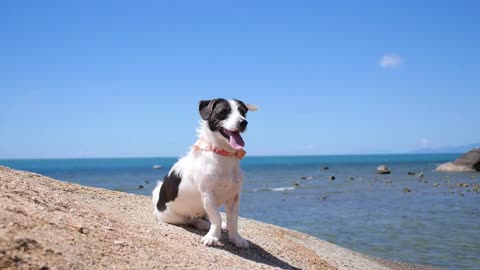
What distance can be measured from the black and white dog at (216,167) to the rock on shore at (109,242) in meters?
0.49

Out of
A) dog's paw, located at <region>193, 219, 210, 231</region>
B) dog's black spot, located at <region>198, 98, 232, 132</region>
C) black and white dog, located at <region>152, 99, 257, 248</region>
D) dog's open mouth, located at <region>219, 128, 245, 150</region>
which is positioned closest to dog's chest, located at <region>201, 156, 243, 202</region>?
black and white dog, located at <region>152, 99, 257, 248</region>

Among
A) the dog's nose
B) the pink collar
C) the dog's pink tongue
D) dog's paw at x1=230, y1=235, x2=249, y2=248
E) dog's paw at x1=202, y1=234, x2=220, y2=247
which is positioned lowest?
dog's paw at x1=230, y1=235, x2=249, y2=248

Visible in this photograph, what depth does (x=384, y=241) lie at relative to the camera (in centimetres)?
1623

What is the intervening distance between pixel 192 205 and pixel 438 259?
29.4ft

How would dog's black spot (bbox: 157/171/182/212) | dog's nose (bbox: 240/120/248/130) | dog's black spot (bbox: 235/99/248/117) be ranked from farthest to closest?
dog's black spot (bbox: 157/171/182/212)
dog's black spot (bbox: 235/99/248/117)
dog's nose (bbox: 240/120/248/130)

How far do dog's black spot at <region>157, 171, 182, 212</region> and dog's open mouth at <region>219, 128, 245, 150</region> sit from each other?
1.32m

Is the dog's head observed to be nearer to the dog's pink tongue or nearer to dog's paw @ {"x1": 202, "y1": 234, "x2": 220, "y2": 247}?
the dog's pink tongue

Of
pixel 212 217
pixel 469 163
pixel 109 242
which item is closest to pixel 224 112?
pixel 212 217

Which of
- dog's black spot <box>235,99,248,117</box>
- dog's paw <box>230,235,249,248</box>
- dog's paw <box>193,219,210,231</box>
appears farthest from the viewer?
dog's paw <box>193,219,210,231</box>

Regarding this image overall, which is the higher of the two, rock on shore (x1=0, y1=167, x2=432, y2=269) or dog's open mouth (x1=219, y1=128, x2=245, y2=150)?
dog's open mouth (x1=219, y1=128, x2=245, y2=150)

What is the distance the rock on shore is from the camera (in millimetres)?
4961

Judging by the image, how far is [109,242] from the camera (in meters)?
5.98

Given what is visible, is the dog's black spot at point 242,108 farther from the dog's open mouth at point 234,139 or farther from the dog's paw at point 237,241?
the dog's paw at point 237,241

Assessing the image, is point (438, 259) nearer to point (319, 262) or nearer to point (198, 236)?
point (319, 262)
